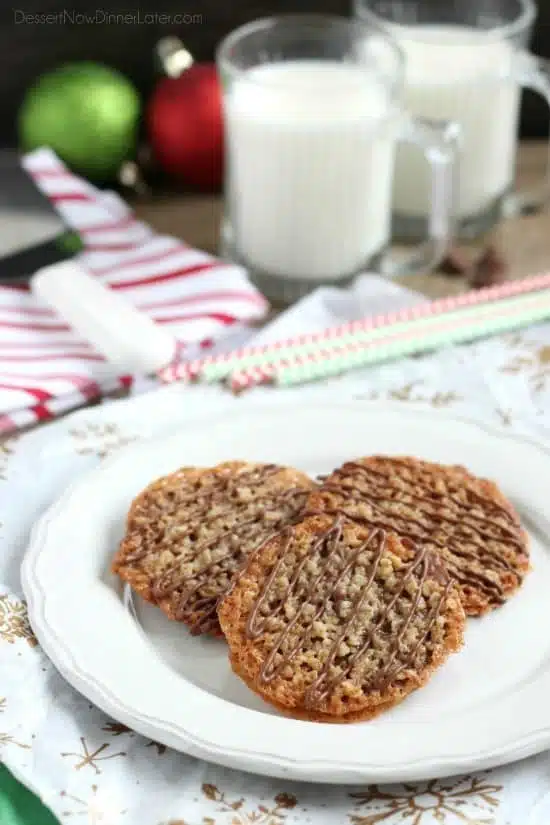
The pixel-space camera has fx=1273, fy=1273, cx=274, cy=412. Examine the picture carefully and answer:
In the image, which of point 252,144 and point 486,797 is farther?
point 252,144

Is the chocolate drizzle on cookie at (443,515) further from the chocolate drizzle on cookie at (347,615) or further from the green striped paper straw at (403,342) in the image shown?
the green striped paper straw at (403,342)

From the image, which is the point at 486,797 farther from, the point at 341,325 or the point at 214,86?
the point at 214,86

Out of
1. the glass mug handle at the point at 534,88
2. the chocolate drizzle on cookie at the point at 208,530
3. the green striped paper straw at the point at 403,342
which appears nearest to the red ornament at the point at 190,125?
the glass mug handle at the point at 534,88

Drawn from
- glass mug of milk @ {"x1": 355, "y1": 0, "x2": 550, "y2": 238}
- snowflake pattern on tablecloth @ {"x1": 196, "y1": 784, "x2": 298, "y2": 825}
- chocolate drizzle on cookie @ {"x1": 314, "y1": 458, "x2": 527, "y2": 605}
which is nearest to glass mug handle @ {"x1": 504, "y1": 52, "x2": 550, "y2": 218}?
glass mug of milk @ {"x1": 355, "y1": 0, "x2": 550, "y2": 238}

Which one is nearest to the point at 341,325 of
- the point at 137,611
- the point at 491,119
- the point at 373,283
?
the point at 373,283

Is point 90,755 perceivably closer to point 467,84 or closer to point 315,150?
point 315,150

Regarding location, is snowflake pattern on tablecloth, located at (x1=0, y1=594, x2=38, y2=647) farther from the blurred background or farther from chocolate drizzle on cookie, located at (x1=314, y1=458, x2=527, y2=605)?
the blurred background
